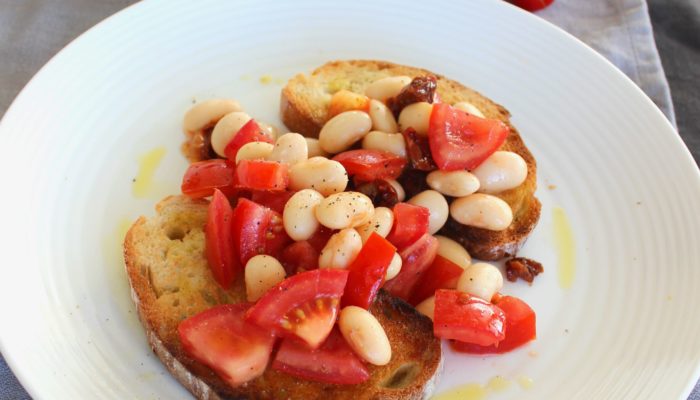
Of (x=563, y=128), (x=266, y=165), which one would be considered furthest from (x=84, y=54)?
(x=563, y=128)

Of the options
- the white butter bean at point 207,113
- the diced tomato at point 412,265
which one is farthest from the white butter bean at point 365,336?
the white butter bean at point 207,113

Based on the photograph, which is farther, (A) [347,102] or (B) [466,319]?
(A) [347,102]

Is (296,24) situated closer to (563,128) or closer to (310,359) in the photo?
(563,128)

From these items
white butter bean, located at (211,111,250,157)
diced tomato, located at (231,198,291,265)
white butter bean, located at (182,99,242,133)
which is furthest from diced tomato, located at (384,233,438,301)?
white butter bean, located at (182,99,242,133)

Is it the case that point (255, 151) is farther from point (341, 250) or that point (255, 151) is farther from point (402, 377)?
point (402, 377)

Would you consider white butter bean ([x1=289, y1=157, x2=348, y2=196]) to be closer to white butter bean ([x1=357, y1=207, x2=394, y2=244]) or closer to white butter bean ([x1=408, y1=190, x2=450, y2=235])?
white butter bean ([x1=357, y1=207, x2=394, y2=244])

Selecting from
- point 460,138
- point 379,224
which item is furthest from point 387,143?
point 379,224
